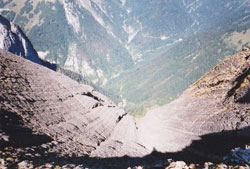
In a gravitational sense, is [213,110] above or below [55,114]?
above

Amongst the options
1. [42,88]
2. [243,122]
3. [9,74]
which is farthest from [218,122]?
[9,74]

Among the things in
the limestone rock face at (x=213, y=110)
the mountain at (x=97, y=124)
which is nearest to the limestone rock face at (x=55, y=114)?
the mountain at (x=97, y=124)

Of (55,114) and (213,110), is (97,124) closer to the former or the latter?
(55,114)

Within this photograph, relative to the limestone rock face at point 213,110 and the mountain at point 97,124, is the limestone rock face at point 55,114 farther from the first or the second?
the limestone rock face at point 213,110

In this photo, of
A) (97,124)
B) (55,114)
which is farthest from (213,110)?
(55,114)

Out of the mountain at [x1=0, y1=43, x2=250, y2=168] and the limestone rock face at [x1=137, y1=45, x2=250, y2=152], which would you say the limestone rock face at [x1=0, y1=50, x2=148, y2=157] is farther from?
the limestone rock face at [x1=137, y1=45, x2=250, y2=152]

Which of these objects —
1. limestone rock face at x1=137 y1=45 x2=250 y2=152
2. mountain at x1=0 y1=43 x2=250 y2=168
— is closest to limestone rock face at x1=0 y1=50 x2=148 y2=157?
mountain at x1=0 y1=43 x2=250 y2=168
